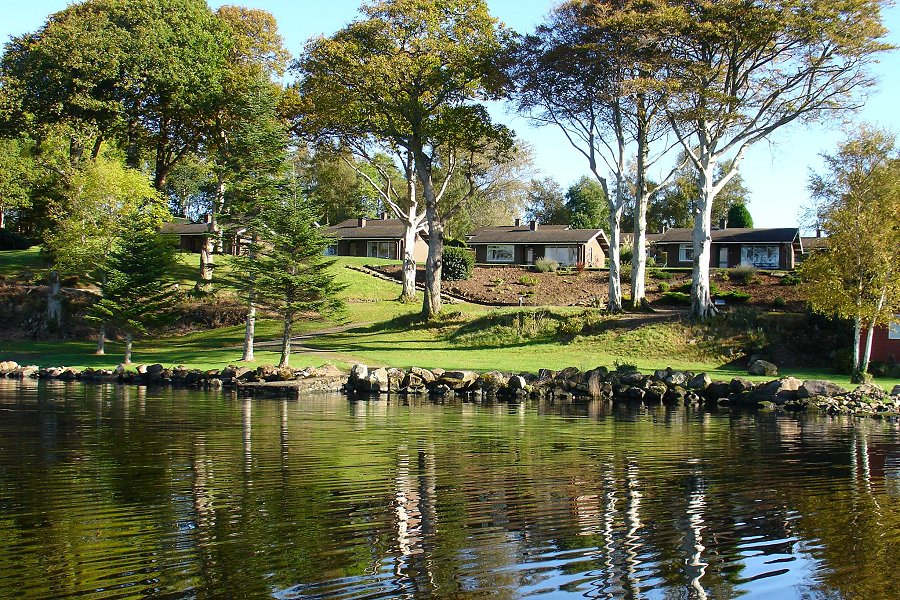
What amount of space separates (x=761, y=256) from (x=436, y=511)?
72.6m

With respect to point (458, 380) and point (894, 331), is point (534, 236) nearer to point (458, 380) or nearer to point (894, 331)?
point (894, 331)

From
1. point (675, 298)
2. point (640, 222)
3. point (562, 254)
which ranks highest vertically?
point (562, 254)

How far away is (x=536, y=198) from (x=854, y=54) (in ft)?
304

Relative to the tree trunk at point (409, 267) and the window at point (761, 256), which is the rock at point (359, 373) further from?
the window at point (761, 256)

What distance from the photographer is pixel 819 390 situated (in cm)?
2756

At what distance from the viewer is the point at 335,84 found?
4294cm

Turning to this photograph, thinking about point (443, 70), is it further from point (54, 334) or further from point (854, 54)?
point (54, 334)

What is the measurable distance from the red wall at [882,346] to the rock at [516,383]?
15.4 meters

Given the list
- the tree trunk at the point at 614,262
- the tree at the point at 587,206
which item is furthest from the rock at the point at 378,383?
the tree at the point at 587,206

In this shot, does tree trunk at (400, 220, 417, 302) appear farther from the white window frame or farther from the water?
the water

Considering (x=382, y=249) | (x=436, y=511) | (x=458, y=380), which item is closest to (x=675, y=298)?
(x=458, y=380)

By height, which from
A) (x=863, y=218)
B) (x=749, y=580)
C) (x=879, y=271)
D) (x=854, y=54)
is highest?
(x=854, y=54)

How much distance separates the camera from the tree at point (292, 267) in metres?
34.3

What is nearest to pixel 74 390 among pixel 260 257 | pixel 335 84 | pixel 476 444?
pixel 260 257
